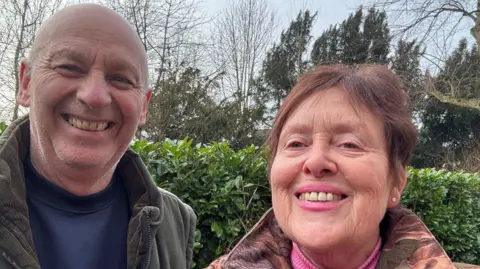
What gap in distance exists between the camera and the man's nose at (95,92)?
5.73 ft

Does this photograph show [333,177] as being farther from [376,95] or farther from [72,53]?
[72,53]

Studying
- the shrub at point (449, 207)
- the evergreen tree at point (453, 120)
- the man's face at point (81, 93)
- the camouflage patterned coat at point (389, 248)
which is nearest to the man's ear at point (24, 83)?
the man's face at point (81, 93)

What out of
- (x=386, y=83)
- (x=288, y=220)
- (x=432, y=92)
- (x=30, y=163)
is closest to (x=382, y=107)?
(x=386, y=83)

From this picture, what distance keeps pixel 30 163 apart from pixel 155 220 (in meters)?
0.57

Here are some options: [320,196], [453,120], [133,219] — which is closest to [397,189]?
[320,196]

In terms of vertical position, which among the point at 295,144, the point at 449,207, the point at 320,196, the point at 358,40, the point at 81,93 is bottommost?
the point at 449,207

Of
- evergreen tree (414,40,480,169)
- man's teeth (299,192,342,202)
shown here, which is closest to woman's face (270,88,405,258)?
man's teeth (299,192,342,202)

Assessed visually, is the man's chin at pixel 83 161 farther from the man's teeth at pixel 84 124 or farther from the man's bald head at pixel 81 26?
the man's bald head at pixel 81 26

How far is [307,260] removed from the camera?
1.69 metres

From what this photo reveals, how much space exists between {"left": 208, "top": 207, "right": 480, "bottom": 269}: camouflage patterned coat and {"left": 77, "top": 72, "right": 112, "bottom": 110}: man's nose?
789 millimetres

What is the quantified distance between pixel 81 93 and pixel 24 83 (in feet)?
1.11

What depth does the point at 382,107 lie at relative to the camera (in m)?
1.61

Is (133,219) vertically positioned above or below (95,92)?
below

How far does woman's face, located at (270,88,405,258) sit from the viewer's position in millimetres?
1522
